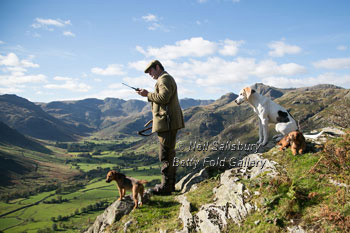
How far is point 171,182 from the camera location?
35.0 feet

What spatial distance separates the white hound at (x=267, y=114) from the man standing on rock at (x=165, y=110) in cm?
396

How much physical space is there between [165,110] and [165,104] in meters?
0.25

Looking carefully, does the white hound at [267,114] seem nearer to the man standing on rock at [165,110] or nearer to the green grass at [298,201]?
the green grass at [298,201]

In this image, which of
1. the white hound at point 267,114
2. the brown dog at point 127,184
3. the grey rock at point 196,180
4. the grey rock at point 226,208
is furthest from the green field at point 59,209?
the grey rock at point 226,208

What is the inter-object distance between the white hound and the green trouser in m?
4.41

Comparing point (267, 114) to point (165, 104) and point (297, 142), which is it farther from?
point (165, 104)

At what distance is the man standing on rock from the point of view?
934 cm

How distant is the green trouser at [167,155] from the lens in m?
9.88

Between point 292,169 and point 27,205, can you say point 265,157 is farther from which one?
point 27,205

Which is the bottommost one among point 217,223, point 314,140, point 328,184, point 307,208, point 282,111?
point 217,223

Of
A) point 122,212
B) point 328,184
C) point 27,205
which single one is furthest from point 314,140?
point 27,205

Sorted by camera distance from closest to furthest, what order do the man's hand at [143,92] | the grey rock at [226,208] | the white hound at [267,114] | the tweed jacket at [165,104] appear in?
the grey rock at [226,208] < the tweed jacket at [165,104] < the man's hand at [143,92] < the white hound at [267,114]

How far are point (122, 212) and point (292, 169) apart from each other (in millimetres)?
6808

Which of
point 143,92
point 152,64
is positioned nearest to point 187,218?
point 143,92
